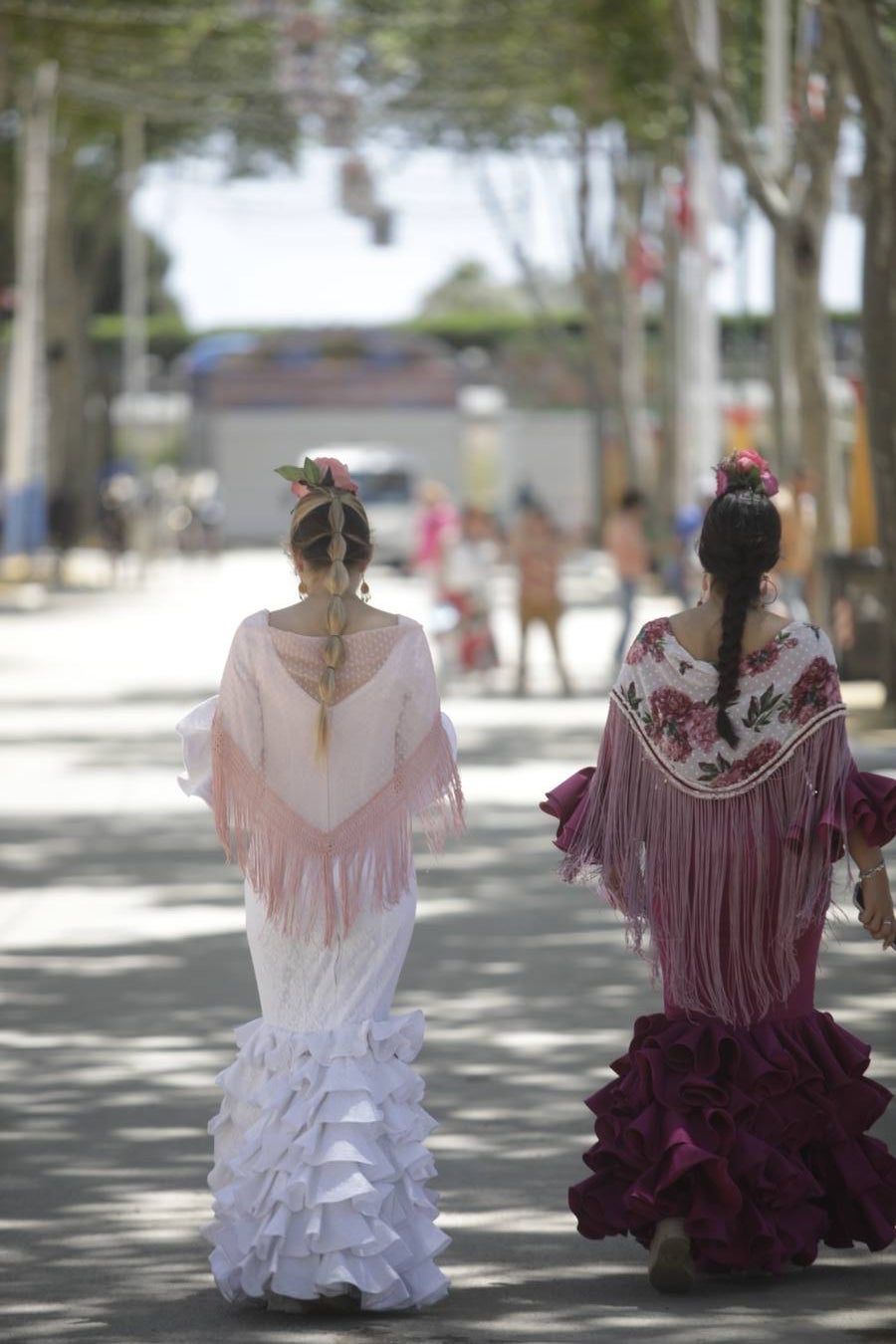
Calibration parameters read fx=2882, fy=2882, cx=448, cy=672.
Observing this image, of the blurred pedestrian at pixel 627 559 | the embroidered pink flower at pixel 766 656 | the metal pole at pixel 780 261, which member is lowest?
the blurred pedestrian at pixel 627 559

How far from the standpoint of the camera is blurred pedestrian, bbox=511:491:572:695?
2270 cm

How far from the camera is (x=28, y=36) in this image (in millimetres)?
36469

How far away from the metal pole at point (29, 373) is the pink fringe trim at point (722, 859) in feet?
115

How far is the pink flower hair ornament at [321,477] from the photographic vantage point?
19.5 feet

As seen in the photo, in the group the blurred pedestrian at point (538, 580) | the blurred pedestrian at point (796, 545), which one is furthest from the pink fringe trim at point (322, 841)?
the blurred pedestrian at point (538, 580)

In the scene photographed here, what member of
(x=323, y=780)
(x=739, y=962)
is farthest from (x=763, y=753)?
(x=323, y=780)

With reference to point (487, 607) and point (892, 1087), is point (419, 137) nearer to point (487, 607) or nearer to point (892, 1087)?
point (487, 607)

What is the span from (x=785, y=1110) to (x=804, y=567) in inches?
684

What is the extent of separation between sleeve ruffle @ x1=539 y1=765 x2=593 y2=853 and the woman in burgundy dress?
0.24ft

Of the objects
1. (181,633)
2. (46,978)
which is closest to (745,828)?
(46,978)

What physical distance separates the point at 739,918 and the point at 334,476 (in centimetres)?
124

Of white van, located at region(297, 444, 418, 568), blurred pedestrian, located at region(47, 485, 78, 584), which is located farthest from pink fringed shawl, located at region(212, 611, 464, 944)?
white van, located at region(297, 444, 418, 568)

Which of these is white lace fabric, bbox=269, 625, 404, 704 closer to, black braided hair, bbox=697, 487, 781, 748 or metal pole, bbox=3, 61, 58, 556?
black braided hair, bbox=697, 487, 781, 748

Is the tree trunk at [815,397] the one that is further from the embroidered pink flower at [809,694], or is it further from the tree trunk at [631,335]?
the tree trunk at [631,335]
